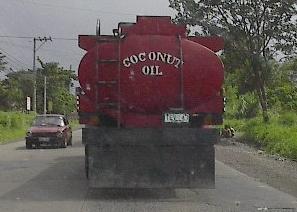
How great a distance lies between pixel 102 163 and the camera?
404 inches

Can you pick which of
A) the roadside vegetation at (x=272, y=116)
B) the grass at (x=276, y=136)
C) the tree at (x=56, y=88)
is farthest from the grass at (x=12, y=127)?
the tree at (x=56, y=88)

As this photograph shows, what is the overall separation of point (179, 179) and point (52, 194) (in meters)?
2.46

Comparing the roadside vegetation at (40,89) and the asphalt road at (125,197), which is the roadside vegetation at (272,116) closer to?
the asphalt road at (125,197)

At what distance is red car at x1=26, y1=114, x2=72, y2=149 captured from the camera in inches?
991

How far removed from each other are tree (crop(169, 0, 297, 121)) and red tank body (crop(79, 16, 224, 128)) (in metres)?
21.3

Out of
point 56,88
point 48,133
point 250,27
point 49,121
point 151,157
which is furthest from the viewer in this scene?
point 56,88

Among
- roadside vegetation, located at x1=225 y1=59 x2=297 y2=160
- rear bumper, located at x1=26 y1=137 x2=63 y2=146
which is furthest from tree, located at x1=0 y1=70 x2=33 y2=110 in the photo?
rear bumper, located at x1=26 y1=137 x2=63 y2=146

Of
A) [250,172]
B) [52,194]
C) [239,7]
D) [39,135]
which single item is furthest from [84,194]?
[239,7]

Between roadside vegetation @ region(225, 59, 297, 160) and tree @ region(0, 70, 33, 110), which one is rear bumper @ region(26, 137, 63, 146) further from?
tree @ region(0, 70, 33, 110)

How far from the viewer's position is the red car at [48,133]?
82.6 feet

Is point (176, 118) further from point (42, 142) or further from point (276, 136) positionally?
point (42, 142)

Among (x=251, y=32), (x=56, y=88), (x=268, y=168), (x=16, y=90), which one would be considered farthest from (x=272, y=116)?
(x=56, y=88)

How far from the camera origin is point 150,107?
10.7 meters

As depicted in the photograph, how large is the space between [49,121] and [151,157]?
54.6 feet
